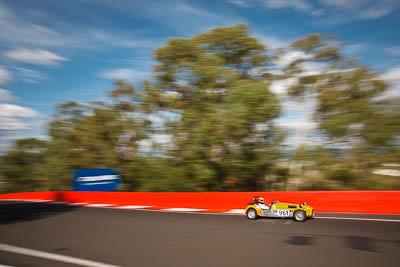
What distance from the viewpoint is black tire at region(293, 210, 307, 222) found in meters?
7.64

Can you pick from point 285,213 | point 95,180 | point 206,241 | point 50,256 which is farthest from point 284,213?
point 95,180

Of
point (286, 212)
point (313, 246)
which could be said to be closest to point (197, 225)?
point (286, 212)

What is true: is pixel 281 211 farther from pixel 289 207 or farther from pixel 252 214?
pixel 252 214

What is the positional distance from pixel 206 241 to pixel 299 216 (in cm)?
293

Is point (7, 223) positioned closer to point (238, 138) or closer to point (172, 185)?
point (172, 185)

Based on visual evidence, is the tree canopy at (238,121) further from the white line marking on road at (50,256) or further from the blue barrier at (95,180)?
the white line marking on road at (50,256)

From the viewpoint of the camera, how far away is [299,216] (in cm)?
769

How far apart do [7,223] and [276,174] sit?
12.4 metres

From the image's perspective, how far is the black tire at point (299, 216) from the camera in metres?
7.64

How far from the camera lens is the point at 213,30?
18547 mm

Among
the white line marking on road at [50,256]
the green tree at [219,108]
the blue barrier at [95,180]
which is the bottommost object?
the white line marking on road at [50,256]

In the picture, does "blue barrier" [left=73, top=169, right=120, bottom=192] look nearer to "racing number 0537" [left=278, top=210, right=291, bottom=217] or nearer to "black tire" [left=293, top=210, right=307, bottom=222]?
"racing number 0537" [left=278, top=210, right=291, bottom=217]

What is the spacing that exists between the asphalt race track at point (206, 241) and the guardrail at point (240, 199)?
672 millimetres

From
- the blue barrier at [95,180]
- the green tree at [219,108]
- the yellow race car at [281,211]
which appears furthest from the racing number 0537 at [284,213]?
the blue barrier at [95,180]
